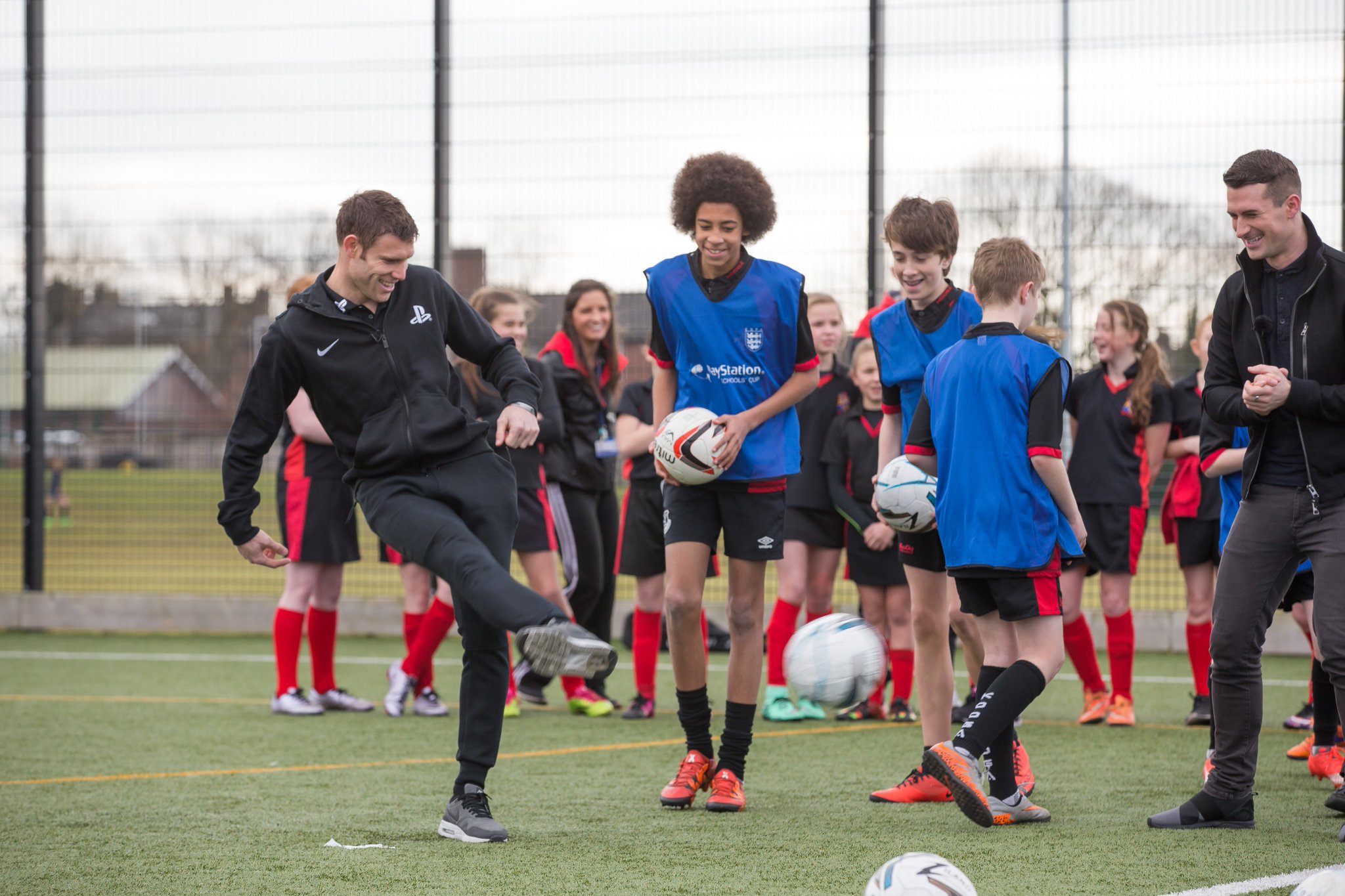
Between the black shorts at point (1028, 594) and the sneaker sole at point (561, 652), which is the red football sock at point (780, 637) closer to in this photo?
the black shorts at point (1028, 594)

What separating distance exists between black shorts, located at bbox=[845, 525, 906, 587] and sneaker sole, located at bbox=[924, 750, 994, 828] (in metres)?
3.21

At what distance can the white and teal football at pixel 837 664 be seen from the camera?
4.74 metres

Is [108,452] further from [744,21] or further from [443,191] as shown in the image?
[744,21]

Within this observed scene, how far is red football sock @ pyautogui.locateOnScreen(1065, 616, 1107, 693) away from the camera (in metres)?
6.72

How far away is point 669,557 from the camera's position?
15.7 feet

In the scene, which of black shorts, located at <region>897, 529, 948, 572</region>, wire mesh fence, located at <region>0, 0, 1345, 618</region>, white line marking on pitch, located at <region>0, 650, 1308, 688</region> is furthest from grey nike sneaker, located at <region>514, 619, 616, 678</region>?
wire mesh fence, located at <region>0, 0, 1345, 618</region>

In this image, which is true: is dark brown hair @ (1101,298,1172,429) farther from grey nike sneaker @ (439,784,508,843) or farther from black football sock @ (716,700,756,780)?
grey nike sneaker @ (439,784,508,843)

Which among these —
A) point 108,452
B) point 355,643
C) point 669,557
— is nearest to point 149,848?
point 669,557

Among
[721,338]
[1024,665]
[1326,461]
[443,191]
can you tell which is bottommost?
[1024,665]

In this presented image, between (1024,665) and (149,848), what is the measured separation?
2.56 meters

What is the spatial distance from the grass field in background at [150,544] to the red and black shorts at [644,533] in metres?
3.14

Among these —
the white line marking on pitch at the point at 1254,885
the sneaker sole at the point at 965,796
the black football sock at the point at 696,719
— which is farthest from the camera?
the black football sock at the point at 696,719

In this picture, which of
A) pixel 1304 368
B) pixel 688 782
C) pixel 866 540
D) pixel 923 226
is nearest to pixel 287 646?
pixel 866 540

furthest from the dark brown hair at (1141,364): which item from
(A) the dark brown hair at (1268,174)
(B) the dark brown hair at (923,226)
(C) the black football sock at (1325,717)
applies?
(A) the dark brown hair at (1268,174)
